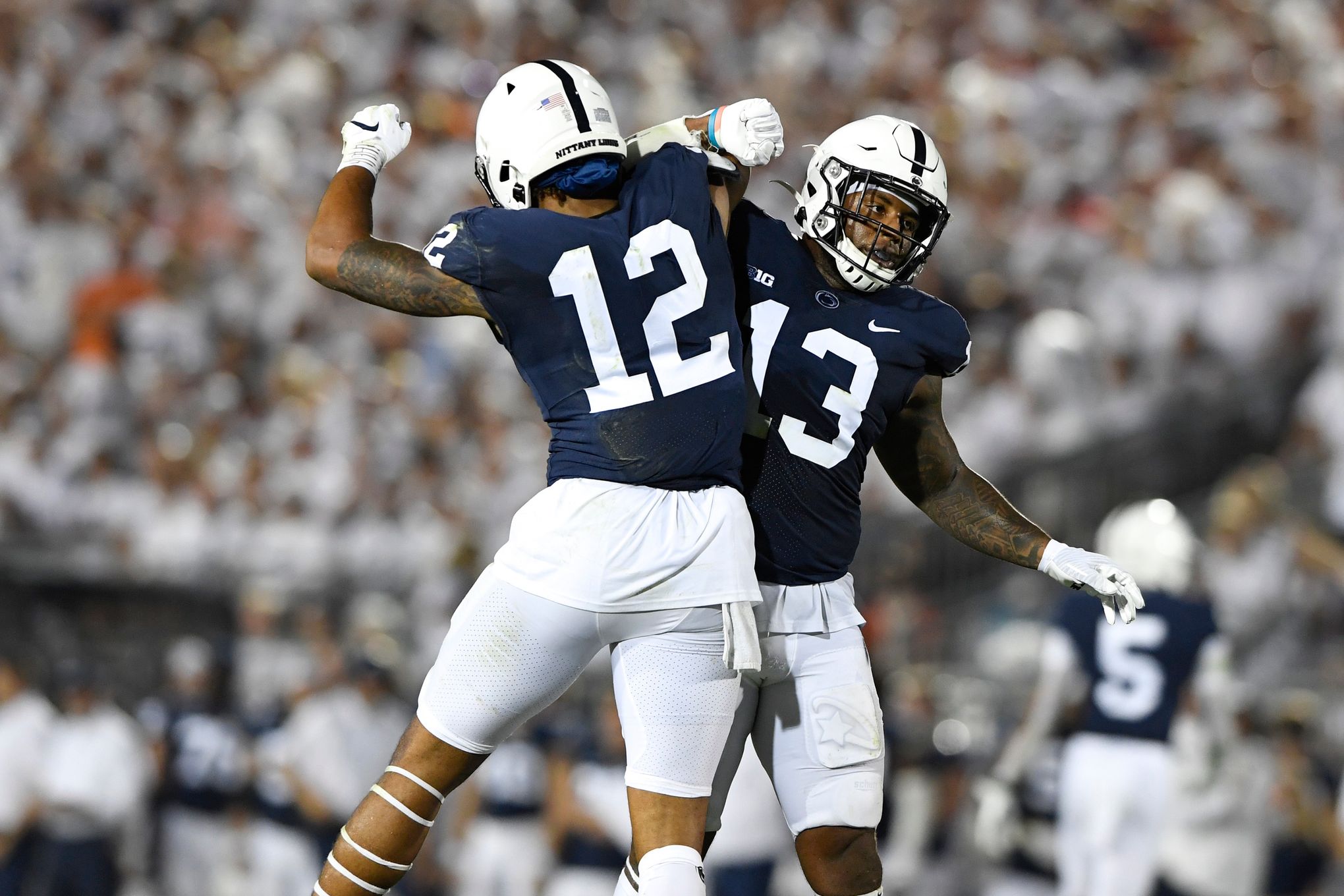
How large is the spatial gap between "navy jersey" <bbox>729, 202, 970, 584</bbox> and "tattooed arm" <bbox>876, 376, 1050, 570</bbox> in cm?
19

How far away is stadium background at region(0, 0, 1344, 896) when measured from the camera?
9547 millimetres

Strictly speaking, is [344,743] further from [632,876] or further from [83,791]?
[632,876]

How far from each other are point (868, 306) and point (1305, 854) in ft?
16.6

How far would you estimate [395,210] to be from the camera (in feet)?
42.9

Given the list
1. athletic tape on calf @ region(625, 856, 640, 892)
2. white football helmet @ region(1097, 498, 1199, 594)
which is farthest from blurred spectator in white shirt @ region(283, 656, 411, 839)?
athletic tape on calf @ region(625, 856, 640, 892)

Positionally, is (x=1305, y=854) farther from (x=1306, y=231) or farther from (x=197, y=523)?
(x=197, y=523)

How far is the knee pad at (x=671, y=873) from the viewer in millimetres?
3717

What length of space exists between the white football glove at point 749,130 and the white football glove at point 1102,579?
124 centimetres

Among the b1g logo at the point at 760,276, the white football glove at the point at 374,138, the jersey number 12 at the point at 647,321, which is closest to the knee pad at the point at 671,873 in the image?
the jersey number 12 at the point at 647,321

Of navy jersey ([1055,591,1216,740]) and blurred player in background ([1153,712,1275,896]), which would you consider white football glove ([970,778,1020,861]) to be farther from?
blurred player in background ([1153,712,1275,896])

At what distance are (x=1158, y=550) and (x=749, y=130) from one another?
12.7 feet

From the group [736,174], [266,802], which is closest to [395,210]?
[266,802]

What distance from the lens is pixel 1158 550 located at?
7.27 meters

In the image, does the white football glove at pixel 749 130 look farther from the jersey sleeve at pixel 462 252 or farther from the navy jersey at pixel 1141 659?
the navy jersey at pixel 1141 659
